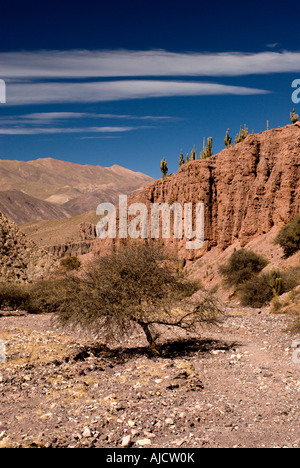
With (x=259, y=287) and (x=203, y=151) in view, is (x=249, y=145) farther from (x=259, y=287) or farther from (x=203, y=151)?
(x=259, y=287)

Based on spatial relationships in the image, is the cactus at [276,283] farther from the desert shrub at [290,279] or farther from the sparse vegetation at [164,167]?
the sparse vegetation at [164,167]

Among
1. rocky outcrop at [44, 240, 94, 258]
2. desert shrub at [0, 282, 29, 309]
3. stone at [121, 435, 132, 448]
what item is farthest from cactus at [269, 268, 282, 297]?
rocky outcrop at [44, 240, 94, 258]

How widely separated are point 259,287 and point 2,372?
21321 mm

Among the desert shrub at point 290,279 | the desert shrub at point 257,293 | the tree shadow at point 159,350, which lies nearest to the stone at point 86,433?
the tree shadow at point 159,350

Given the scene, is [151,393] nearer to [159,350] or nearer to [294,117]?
[159,350]

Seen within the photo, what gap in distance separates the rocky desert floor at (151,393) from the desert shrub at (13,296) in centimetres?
1243

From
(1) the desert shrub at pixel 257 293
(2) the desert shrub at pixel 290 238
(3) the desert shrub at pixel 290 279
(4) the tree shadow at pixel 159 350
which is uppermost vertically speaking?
(2) the desert shrub at pixel 290 238

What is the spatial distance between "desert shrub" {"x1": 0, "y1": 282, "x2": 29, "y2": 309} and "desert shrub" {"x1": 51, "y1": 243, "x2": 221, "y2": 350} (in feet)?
53.3

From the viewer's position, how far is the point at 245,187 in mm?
47812

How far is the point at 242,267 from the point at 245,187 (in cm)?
1433

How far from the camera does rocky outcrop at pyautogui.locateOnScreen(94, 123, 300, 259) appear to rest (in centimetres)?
4172

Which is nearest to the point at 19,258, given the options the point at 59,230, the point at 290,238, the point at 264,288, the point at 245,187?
the point at 264,288

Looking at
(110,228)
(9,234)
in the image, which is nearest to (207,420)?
(9,234)

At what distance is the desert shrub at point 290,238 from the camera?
35.0 m
